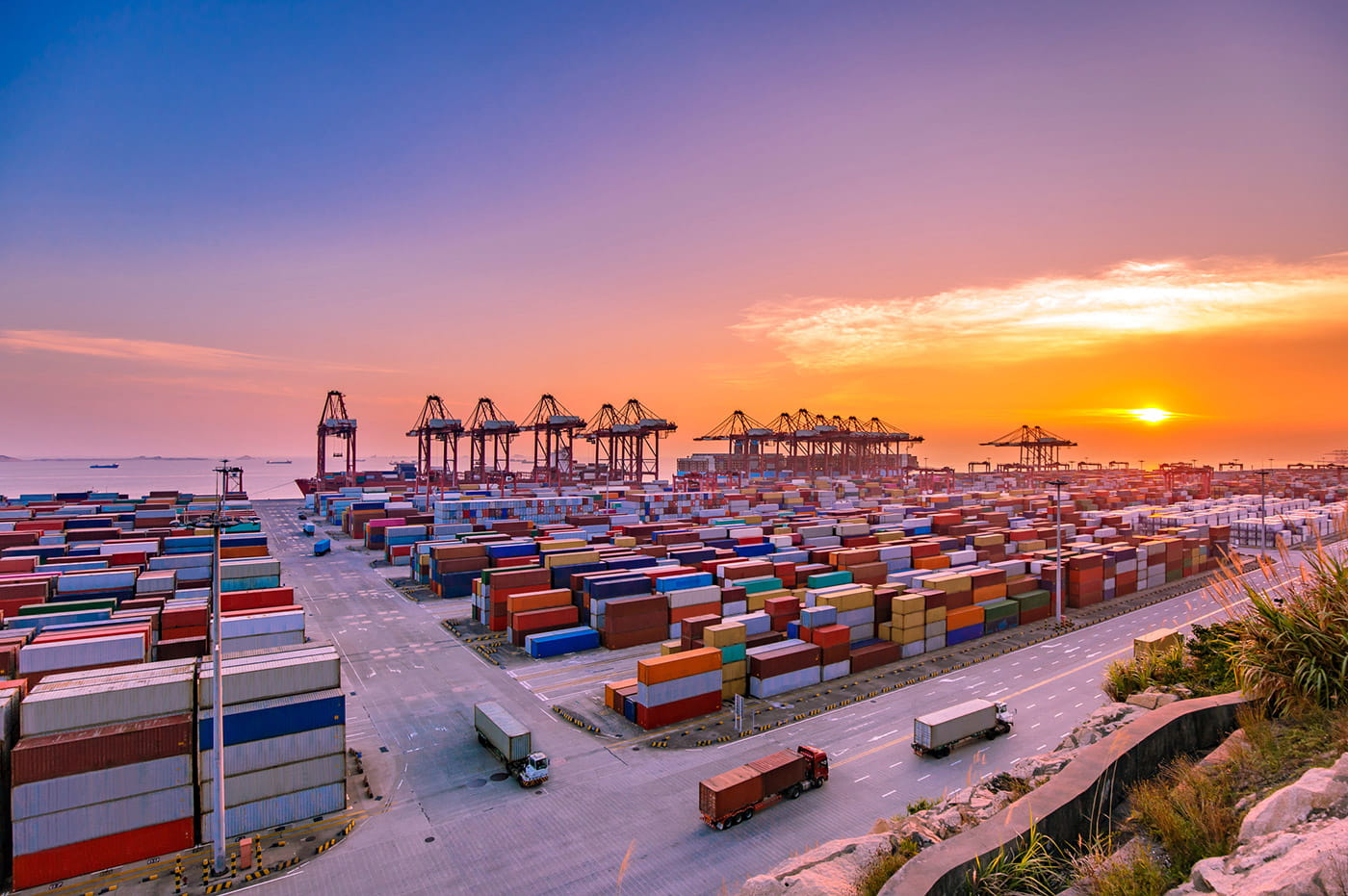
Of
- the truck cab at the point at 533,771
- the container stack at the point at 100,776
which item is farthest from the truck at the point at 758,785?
the container stack at the point at 100,776

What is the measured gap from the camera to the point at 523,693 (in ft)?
113

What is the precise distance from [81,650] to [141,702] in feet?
29.1

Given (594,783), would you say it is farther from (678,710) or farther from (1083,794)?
(1083,794)

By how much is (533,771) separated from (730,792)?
7827mm

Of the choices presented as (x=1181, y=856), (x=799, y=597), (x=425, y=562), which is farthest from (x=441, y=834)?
(x=425, y=562)

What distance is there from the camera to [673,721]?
30.8 metres

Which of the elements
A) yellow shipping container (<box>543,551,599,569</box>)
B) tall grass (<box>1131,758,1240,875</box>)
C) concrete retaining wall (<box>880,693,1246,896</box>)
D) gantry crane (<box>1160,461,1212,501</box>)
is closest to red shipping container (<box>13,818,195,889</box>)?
concrete retaining wall (<box>880,693,1246,896</box>)

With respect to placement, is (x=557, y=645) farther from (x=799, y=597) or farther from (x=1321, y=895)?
(x=1321, y=895)

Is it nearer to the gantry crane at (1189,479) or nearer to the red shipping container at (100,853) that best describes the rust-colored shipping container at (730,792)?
the red shipping container at (100,853)

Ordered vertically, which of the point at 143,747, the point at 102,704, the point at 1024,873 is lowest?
the point at 143,747

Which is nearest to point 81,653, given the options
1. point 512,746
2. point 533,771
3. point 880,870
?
point 512,746

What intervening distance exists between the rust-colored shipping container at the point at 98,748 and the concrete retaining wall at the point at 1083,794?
22.7m

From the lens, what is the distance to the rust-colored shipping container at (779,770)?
906 inches

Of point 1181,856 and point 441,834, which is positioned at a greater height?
point 1181,856
